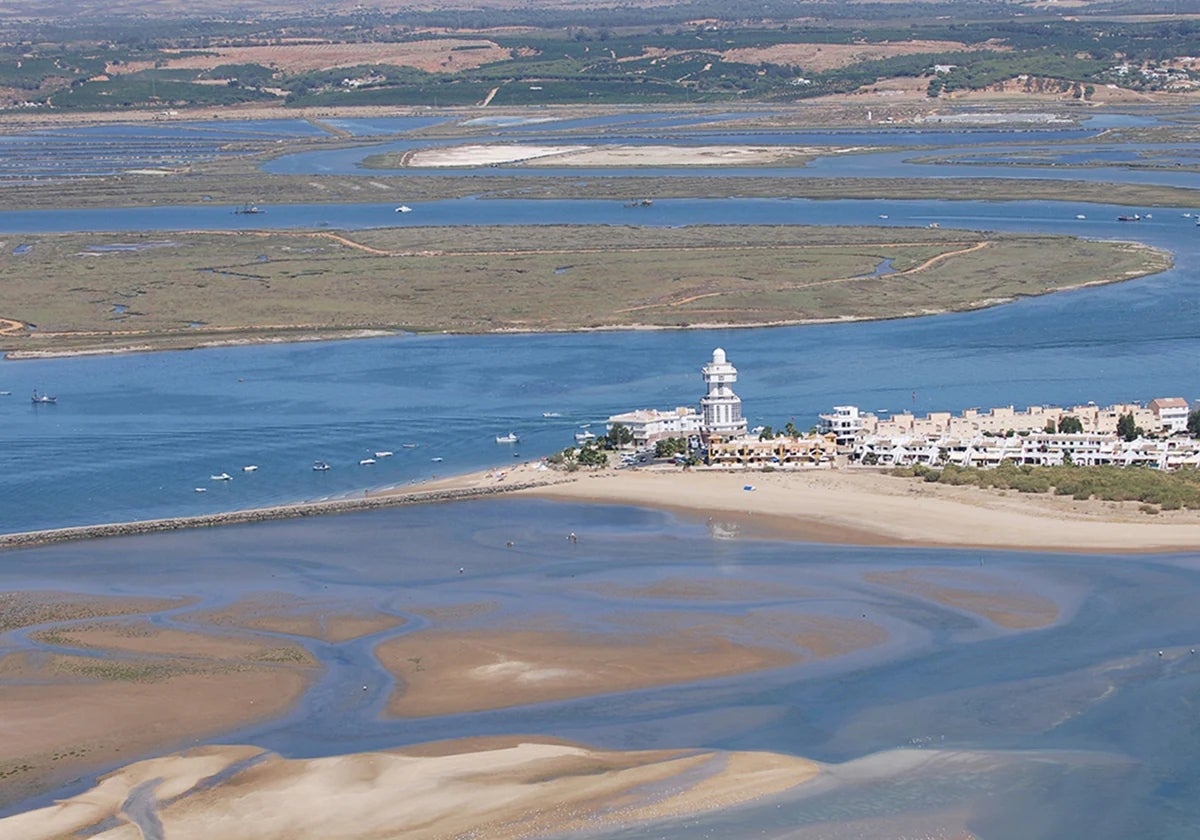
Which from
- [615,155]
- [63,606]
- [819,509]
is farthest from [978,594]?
[615,155]

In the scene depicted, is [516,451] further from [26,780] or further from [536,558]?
[26,780]

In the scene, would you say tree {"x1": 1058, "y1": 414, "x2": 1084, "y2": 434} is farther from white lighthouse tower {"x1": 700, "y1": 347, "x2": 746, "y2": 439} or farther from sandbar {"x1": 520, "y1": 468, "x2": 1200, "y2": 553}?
white lighthouse tower {"x1": 700, "y1": 347, "x2": 746, "y2": 439}

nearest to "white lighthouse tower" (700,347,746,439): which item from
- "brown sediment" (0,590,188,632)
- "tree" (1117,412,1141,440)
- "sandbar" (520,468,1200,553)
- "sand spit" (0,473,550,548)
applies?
"sandbar" (520,468,1200,553)

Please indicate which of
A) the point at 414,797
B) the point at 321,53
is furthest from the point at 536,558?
the point at 321,53

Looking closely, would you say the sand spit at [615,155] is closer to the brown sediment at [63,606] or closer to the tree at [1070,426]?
the tree at [1070,426]

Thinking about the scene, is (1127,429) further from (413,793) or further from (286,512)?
(413,793)

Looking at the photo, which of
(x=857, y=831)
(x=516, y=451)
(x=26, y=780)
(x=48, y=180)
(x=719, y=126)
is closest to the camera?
(x=857, y=831)

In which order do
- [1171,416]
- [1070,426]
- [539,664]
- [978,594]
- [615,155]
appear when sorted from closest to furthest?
[539,664] → [978,594] → [1070,426] → [1171,416] → [615,155]
